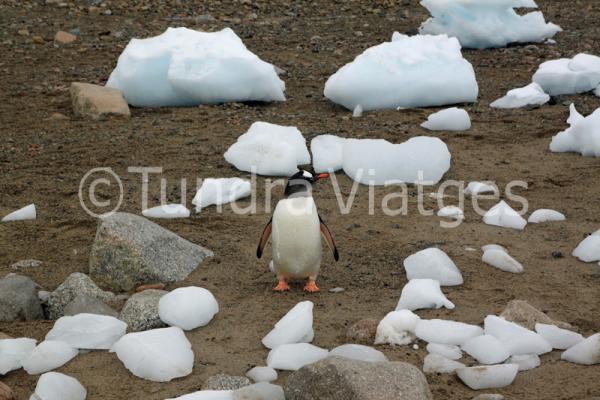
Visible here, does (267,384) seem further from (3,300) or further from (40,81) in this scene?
(40,81)

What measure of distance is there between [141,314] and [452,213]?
6.53 feet

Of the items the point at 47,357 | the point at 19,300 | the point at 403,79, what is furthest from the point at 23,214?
the point at 403,79

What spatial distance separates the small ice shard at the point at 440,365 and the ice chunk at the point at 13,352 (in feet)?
4.95

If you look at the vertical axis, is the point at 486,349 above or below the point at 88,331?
above

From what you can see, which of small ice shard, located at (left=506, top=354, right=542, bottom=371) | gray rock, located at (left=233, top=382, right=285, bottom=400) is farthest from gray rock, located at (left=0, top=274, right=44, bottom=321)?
small ice shard, located at (left=506, top=354, right=542, bottom=371)

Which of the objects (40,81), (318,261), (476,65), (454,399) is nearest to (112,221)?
(318,261)

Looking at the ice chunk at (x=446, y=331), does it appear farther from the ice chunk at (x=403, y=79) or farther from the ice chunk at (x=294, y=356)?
the ice chunk at (x=403, y=79)

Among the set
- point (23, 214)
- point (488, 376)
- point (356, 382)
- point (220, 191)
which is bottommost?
point (23, 214)

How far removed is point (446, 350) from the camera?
3697 millimetres

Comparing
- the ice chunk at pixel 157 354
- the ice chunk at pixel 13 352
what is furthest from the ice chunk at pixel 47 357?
the ice chunk at pixel 157 354

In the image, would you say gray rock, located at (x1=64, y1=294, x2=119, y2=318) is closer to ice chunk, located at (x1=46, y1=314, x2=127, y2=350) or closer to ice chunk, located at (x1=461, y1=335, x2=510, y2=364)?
ice chunk, located at (x1=46, y1=314, x2=127, y2=350)

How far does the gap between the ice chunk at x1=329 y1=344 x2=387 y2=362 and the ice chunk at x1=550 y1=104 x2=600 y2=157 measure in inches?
122

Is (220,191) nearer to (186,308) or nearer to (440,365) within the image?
(186,308)

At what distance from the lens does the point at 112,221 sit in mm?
4496
